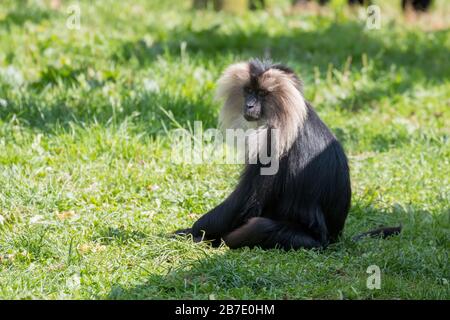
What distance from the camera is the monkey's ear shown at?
525 centimetres

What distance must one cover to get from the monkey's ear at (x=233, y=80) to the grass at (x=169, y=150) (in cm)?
93

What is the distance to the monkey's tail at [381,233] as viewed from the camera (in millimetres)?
5398

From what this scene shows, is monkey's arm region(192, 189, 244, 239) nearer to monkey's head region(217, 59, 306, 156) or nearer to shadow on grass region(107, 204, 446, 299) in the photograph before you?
shadow on grass region(107, 204, 446, 299)

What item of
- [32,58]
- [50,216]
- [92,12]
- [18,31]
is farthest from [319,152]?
[92,12]

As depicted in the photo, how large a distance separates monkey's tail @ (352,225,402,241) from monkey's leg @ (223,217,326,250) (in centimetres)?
54

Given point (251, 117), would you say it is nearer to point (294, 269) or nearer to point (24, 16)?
point (294, 269)

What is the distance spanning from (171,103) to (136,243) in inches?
98.5

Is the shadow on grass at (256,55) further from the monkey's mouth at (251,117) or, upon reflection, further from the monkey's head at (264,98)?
the monkey's mouth at (251,117)

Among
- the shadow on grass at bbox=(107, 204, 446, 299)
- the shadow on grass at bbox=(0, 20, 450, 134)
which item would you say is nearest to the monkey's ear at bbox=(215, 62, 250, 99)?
the shadow on grass at bbox=(107, 204, 446, 299)

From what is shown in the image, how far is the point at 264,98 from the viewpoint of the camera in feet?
16.9

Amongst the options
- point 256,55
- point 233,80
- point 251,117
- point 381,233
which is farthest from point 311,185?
point 256,55

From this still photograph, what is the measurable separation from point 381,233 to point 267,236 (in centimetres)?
94
